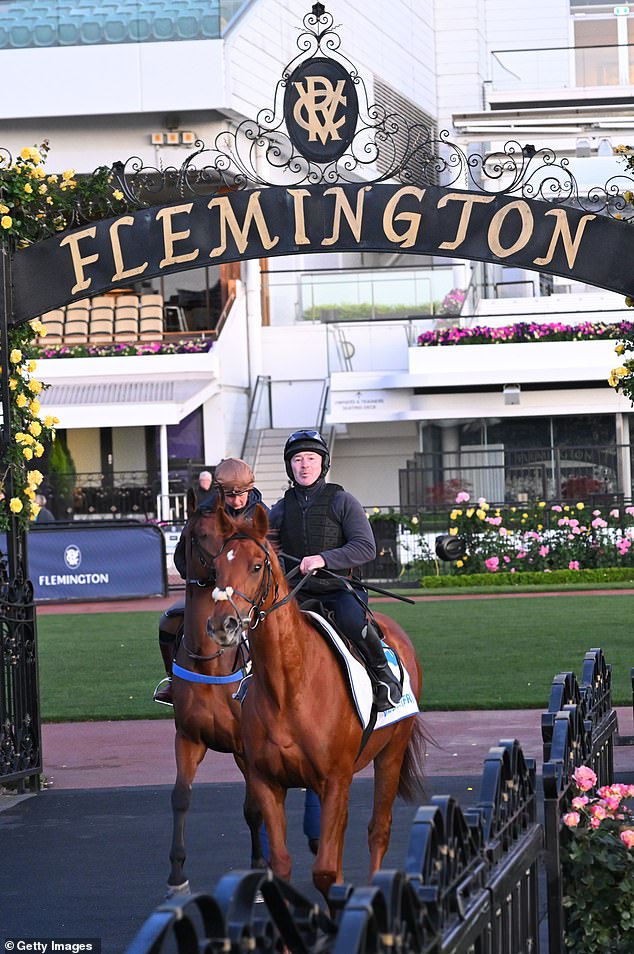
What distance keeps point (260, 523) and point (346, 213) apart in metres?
4.57

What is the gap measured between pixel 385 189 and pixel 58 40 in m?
30.6

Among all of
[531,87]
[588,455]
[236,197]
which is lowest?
[588,455]

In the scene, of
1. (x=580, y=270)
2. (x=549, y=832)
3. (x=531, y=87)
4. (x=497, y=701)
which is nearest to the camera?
(x=549, y=832)

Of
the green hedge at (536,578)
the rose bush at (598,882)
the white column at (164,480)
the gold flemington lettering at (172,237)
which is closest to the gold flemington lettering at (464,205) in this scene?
the gold flemington lettering at (172,237)

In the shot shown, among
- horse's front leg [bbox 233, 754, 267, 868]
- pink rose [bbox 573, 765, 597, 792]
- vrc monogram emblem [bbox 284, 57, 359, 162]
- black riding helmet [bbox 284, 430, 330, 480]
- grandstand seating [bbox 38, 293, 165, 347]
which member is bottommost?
horse's front leg [bbox 233, 754, 267, 868]

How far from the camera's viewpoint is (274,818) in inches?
245

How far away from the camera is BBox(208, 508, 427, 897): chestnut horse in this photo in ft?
20.0

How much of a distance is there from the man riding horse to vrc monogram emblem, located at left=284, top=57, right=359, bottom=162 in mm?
3667

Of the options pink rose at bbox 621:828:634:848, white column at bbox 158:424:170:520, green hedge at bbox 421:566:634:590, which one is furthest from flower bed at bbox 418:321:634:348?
pink rose at bbox 621:828:634:848

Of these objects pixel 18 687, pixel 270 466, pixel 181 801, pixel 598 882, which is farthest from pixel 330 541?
pixel 270 466

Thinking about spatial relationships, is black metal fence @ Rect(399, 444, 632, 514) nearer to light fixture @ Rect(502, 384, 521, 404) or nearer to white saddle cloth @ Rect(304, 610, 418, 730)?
light fixture @ Rect(502, 384, 521, 404)

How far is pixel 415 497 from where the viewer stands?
1257 inches

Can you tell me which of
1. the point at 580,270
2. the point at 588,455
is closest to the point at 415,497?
the point at 588,455

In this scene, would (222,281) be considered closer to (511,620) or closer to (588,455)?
(588,455)
